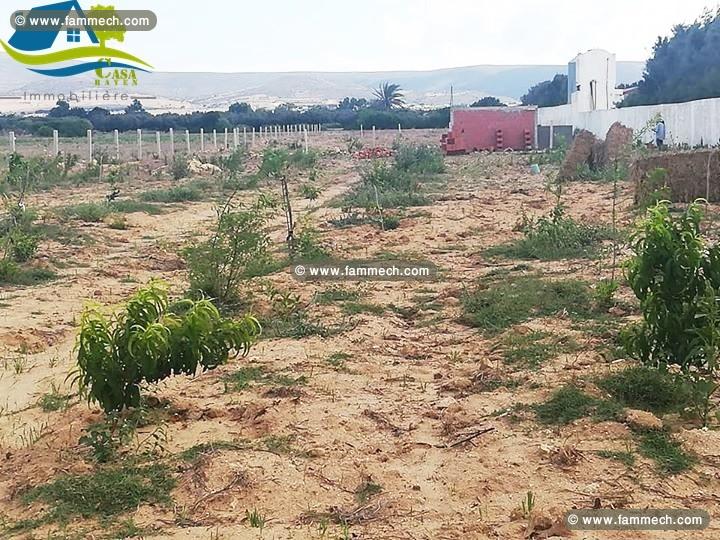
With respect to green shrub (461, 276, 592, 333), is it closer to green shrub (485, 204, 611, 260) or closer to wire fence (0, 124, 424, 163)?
green shrub (485, 204, 611, 260)

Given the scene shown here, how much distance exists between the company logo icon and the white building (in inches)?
932

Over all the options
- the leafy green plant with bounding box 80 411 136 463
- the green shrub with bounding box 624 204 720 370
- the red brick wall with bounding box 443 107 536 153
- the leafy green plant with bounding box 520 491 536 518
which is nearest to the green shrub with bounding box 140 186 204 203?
the leafy green plant with bounding box 80 411 136 463

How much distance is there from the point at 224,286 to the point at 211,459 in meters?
3.87

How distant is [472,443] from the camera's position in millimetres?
4684

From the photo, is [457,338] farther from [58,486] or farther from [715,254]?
[58,486]

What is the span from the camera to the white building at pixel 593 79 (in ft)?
143

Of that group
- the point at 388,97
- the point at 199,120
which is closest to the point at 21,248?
the point at 199,120

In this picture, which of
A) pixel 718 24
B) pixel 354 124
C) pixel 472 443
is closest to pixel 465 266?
pixel 472 443

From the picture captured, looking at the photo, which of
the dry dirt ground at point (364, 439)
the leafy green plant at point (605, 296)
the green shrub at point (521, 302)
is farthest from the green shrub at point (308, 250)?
the leafy green plant at point (605, 296)

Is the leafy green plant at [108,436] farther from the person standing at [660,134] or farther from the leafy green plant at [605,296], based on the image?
the person standing at [660,134]

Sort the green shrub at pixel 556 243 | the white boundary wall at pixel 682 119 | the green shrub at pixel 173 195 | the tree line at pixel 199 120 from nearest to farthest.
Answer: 1. the green shrub at pixel 556 243
2. the green shrub at pixel 173 195
3. the white boundary wall at pixel 682 119
4. the tree line at pixel 199 120

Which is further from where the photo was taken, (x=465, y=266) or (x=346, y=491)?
(x=465, y=266)

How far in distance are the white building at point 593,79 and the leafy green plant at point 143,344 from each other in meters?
40.3

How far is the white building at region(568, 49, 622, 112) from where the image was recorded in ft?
143
